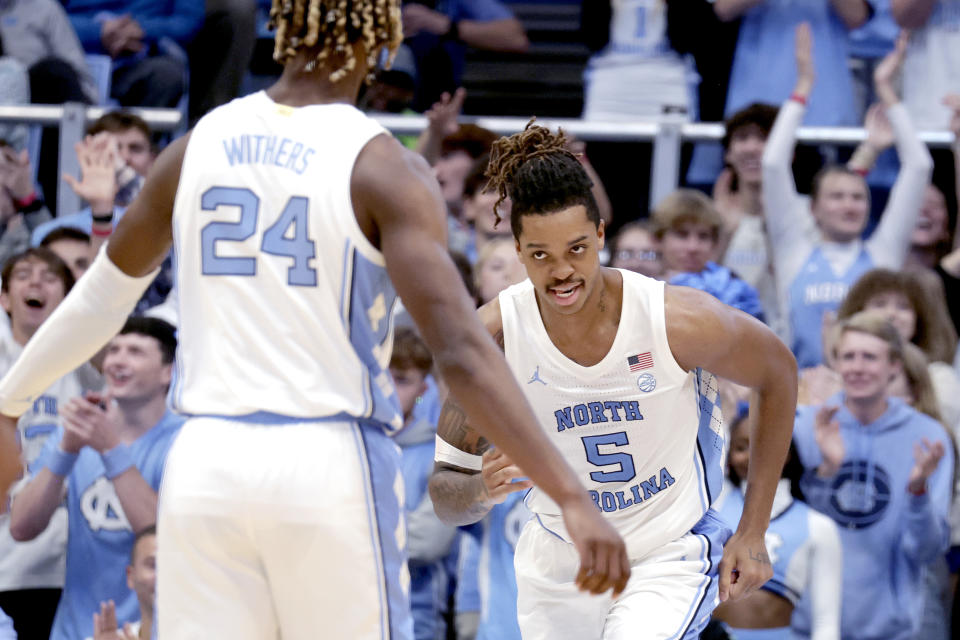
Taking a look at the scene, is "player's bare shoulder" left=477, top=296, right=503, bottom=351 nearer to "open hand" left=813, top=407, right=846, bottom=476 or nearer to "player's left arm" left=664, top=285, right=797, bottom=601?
"player's left arm" left=664, top=285, right=797, bottom=601

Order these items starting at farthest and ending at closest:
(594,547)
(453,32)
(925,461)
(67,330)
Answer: (453,32), (925,461), (67,330), (594,547)

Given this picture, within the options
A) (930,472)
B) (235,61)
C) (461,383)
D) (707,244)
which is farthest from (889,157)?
(461,383)

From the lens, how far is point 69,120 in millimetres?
7328

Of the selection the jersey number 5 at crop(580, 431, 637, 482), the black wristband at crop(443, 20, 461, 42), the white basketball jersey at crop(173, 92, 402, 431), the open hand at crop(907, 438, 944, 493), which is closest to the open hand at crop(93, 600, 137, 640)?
the jersey number 5 at crop(580, 431, 637, 482)

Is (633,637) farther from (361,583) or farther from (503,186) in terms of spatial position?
(503,186)

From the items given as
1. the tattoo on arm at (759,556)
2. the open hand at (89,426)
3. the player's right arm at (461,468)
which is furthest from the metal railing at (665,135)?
the tattoo on arm at (759,556)

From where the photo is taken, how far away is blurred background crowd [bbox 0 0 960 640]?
221 inches

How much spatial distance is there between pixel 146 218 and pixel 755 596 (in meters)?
3.40

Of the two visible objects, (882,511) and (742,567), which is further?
(882,511)

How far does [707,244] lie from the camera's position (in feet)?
20.9

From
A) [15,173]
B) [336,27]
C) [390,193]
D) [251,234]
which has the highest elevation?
[336,27]

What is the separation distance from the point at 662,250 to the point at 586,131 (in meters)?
1.10

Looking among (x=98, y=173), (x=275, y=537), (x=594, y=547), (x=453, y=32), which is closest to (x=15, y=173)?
(x=98, y=173)

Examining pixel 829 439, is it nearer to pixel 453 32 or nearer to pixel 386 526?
pixel 453 32
